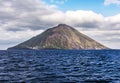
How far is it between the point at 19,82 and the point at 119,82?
13.5 m

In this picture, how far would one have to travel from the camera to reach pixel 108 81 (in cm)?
3959

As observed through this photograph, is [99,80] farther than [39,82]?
Yes

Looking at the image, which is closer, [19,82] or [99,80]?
[19,82]

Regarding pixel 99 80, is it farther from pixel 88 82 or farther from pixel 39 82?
pixel 39 82

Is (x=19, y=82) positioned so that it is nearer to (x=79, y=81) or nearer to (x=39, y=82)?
(x=39, y=82)

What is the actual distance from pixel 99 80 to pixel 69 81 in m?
4.48

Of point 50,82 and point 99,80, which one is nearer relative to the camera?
point 50,82

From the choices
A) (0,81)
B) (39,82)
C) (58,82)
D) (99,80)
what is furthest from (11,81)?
(99,80)

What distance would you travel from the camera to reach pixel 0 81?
38469 millimetres

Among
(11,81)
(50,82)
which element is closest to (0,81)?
(11,81)

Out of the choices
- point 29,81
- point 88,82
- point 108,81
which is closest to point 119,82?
point 108,81

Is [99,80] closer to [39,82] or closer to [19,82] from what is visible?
[39,82]

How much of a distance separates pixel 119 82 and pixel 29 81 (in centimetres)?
1224

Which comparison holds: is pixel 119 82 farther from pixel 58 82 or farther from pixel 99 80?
pixel 58 82
